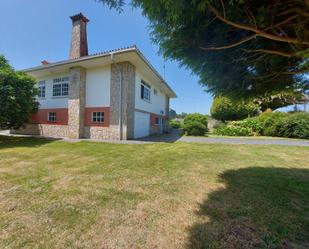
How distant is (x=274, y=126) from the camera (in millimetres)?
16531

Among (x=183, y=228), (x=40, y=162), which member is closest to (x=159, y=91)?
(x=40, y=162)

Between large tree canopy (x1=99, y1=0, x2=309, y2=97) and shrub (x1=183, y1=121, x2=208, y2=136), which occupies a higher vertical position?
large tree canopy (x1=99, y1=0, x2=309, y2=97)

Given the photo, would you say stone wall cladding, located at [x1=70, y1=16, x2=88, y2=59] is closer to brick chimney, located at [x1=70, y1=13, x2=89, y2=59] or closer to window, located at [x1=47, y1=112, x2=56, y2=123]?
brick chimney, located at [x1=70, y1=13, x2=89, y2=59]

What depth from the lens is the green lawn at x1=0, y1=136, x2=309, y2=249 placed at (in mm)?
2375

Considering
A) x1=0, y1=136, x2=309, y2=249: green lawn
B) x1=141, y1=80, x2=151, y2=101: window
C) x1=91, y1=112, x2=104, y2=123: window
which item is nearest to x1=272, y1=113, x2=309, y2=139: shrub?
x1=0, y1=136, x2=309, y2=249: green lawn

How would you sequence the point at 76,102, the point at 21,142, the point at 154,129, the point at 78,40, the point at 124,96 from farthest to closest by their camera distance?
the point at 154,129
the point at 78,40
the point at 76,102
the point at 124,96
the point at 21,142

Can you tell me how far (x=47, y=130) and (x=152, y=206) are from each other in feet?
50.7

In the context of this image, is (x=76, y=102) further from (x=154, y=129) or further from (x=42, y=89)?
(x=154, y=129)

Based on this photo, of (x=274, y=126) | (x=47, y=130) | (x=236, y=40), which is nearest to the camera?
(x=236, y=40)

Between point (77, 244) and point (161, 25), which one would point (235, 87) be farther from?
point (77, 244)

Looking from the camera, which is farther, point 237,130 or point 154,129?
point 154,129

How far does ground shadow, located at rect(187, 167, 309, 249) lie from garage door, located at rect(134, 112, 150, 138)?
9772mm

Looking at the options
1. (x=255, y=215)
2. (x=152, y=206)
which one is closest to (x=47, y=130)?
(x=152, y=206)

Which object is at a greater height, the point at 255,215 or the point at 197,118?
the point at 197,118
